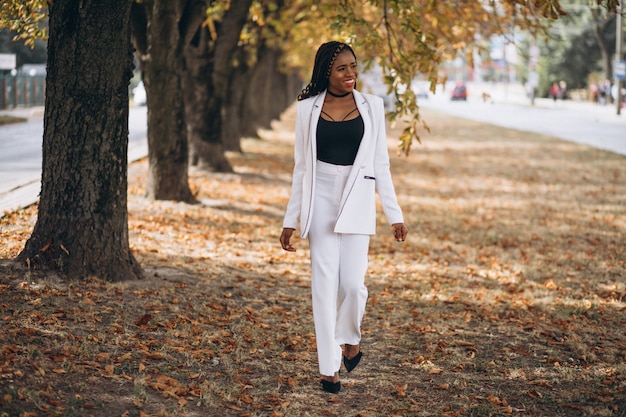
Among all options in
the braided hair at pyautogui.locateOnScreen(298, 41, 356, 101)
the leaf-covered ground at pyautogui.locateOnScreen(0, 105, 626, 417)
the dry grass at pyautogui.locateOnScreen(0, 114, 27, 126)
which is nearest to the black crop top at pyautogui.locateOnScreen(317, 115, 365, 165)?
the braided hair at pyautogui.locateOnScreen(298, 41, 356, 101)

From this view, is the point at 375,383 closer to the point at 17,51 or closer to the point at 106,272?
the point at 106,272

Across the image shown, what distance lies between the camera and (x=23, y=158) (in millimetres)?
19516

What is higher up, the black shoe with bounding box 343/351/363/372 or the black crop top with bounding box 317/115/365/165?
the black crop top with bounding box 317/115/365/165

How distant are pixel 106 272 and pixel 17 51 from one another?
4148 cm

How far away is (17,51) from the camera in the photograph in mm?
45625

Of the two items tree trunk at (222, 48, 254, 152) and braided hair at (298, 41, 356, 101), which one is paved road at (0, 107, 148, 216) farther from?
braided hair at (298, 41, 356, 101)

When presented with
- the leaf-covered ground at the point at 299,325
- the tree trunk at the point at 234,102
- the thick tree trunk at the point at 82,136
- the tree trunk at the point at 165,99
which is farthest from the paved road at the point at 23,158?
the thick tree trunk at the point at 82,136

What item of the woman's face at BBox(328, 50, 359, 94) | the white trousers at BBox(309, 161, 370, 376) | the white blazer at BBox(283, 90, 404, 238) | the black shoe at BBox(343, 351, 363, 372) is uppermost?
the woman's face at BBox(328, 50, 359, 94)

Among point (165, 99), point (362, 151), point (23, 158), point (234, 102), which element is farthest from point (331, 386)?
point (234, 102)

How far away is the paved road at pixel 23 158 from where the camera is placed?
41.1 feet

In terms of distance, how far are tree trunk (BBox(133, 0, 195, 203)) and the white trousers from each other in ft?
23.9

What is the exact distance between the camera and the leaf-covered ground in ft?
17.2

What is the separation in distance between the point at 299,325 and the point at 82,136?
227 centimetres

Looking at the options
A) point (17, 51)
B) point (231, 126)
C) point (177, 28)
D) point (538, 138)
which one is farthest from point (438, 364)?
point (17, 51)
